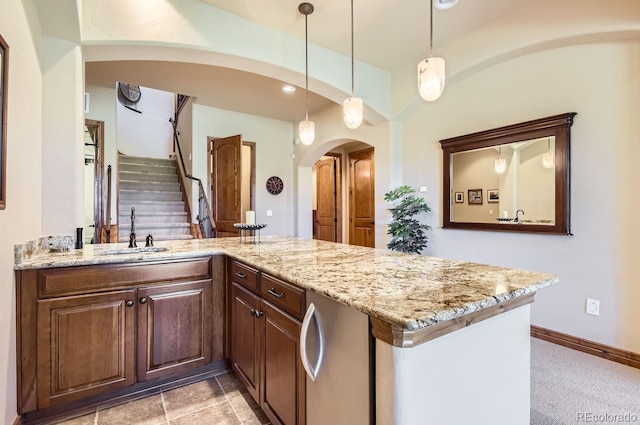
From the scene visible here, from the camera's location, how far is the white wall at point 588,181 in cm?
248

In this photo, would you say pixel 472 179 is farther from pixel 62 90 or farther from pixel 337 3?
pixel 62 90

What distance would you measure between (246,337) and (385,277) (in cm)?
106

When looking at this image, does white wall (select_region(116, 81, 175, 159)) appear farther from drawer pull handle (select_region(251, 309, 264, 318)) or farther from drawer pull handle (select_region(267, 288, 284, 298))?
drawer pull handle (select_region(267, 288, 284, 298))

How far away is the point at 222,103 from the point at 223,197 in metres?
1.55

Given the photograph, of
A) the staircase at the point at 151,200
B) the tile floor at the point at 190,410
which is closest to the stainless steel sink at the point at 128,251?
the tile floor at the point at 190,410

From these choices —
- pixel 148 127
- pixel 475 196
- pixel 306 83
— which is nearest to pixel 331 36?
pixel 306 83

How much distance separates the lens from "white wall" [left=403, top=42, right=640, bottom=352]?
2479 millimetres

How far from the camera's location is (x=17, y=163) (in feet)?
5.74

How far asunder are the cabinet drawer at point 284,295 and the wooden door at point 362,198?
4716 millimetres

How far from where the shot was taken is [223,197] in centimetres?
537

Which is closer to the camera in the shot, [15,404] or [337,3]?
[15,404]

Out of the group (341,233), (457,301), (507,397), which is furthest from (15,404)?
(341,233)

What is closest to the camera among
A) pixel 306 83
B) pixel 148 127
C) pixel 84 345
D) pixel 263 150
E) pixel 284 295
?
pixel 284 295

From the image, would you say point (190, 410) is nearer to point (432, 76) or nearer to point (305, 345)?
point (305, 345)
